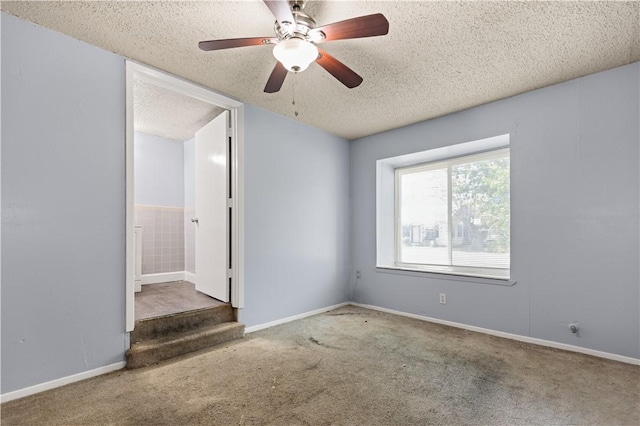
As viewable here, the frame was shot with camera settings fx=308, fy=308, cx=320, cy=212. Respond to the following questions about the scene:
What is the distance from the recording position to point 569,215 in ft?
9.28

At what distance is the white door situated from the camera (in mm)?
3377

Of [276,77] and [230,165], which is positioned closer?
[276,77]

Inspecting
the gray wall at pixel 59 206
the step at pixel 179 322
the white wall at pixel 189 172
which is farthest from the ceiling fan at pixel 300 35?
the white wall at pixel 189 172

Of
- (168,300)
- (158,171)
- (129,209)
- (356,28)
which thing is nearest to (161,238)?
(158,171)

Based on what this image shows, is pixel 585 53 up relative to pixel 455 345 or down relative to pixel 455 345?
up

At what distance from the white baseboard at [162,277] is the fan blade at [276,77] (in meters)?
3.67

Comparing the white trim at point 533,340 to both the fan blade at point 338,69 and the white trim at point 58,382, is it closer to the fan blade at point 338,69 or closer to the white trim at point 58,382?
the fan blade at point 338,69

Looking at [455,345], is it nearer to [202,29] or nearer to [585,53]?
[585,53]

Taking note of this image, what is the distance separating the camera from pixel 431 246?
4.19m

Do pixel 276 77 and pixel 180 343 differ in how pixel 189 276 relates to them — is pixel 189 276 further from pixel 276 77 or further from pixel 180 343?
pixel 276 77

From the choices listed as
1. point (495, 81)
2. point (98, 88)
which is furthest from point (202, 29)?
point (495, 81)

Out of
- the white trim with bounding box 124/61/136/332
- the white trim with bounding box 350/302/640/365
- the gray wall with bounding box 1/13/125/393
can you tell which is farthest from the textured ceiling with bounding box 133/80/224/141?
the white trim with bounding box 350/302/640/365

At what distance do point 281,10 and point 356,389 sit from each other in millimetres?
2362

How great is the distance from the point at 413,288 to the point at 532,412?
208cm
